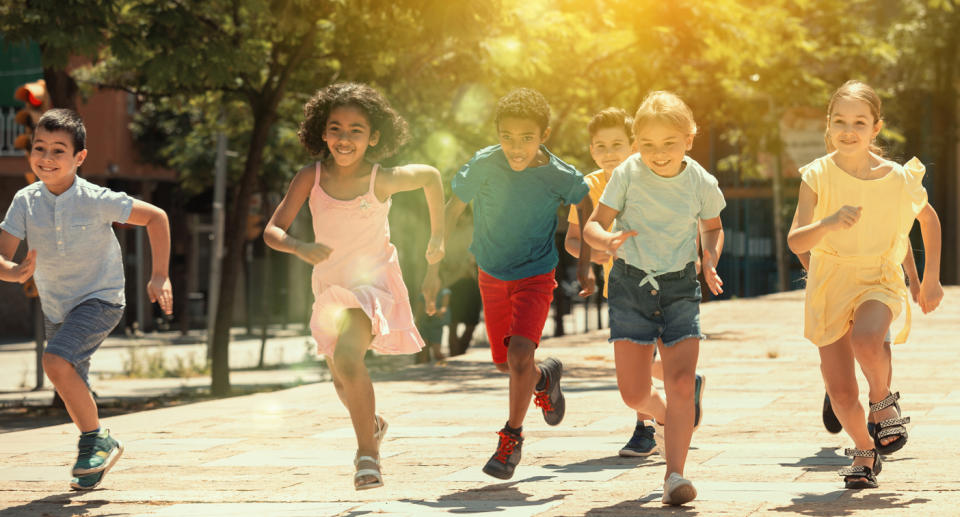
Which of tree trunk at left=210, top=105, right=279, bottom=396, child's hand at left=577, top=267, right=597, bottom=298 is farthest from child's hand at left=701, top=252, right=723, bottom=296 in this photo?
tree trunk at left=210, top=105, right=279, bottom=396

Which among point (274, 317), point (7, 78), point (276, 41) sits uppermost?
point (7, 78)

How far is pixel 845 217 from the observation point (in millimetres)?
5840

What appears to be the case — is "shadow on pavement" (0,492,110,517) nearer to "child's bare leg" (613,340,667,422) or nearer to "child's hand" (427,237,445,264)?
"child's hand" (427,237,445,264)

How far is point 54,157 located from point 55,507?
5.16ft

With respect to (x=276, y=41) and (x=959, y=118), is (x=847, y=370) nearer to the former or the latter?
(x=276, y=41)

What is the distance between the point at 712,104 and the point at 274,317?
21538 millimetres

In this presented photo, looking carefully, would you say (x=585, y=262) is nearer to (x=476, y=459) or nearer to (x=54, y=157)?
(x=476, y=459)

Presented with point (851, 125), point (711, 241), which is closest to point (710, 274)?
point (711, 241)

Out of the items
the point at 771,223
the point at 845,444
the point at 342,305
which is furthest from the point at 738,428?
the point at 771,223

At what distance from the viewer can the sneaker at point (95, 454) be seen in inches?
264

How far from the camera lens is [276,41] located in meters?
16.9

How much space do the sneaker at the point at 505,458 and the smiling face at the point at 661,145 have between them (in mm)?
1353

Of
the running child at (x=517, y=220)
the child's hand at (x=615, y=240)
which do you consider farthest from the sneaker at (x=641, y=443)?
the child's hand at (x=615, y=240)

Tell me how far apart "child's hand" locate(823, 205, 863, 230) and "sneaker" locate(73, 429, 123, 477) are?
3248mm
